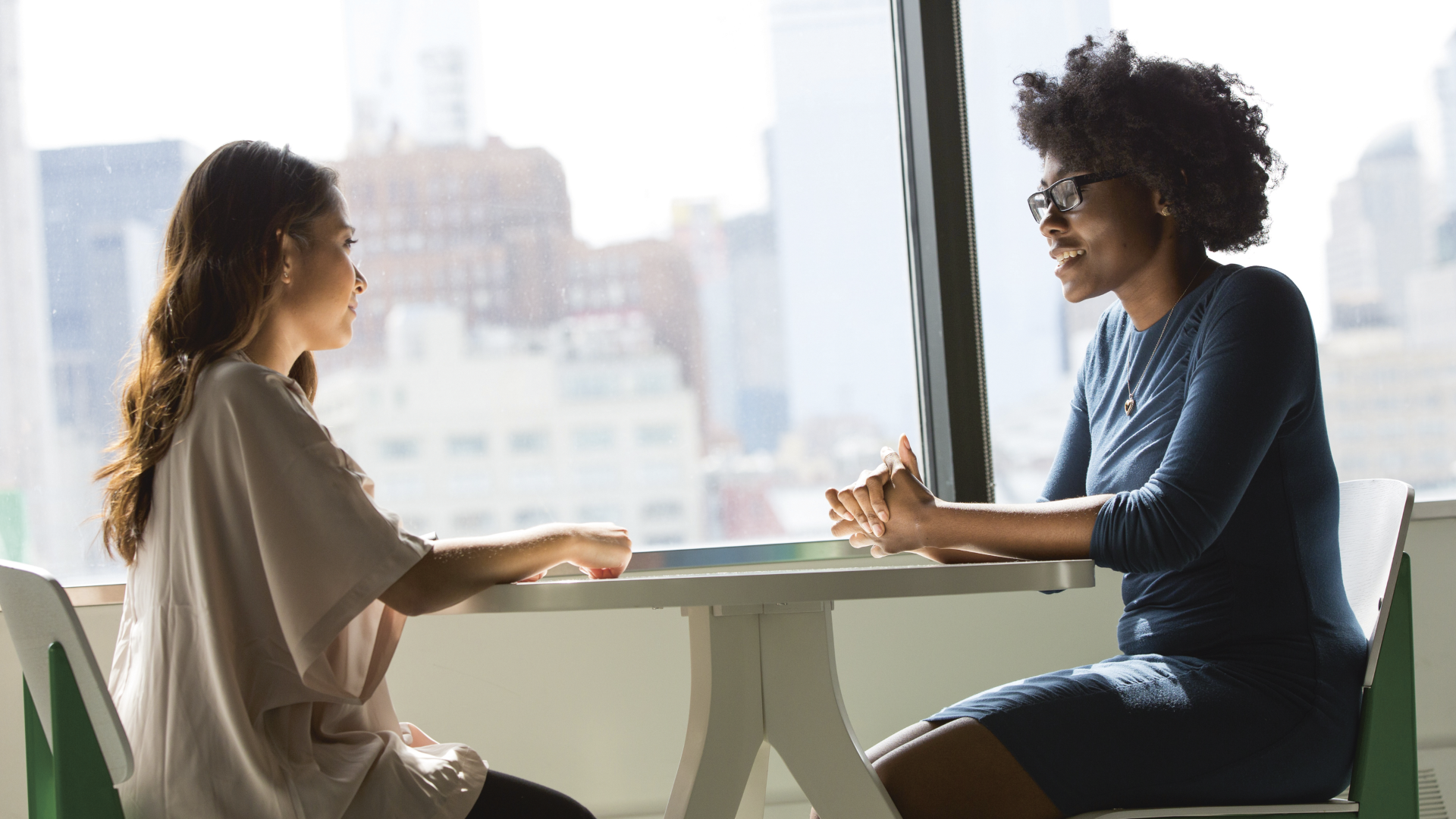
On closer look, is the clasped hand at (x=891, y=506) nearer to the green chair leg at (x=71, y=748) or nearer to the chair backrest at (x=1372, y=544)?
the chair backrest at (x=1372, y=544)

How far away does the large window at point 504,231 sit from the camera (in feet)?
Answer: 7.81

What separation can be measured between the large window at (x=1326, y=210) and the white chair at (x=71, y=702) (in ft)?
6.35

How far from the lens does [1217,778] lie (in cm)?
119

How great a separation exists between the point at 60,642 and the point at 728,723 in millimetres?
683

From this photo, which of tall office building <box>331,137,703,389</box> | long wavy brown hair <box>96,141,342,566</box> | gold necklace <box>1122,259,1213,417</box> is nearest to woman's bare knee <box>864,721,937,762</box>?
gold necklace <box>1122,259,1213,417</box>

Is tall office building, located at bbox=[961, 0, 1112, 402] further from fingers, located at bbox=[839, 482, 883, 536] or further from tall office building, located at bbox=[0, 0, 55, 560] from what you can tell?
tall office building, located at bbox=[0, 0, 55, 560]

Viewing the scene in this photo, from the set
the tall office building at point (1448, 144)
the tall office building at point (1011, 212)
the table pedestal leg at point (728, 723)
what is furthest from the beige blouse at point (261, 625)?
the tall office building at point (1448, 144)

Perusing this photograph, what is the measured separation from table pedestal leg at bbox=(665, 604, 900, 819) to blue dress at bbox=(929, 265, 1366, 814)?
183 millimetres

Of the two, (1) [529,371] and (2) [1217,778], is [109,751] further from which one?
(1) [529,371]

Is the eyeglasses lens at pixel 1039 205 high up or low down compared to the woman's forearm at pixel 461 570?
up

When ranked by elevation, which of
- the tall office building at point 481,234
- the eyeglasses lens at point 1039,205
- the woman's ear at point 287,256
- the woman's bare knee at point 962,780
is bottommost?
the woman's bare knee at point 962,780

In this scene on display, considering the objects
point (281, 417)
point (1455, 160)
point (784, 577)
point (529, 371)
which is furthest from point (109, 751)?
point (1455, 160)

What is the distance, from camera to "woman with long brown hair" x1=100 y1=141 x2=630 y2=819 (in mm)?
1108

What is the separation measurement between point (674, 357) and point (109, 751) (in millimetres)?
1559
